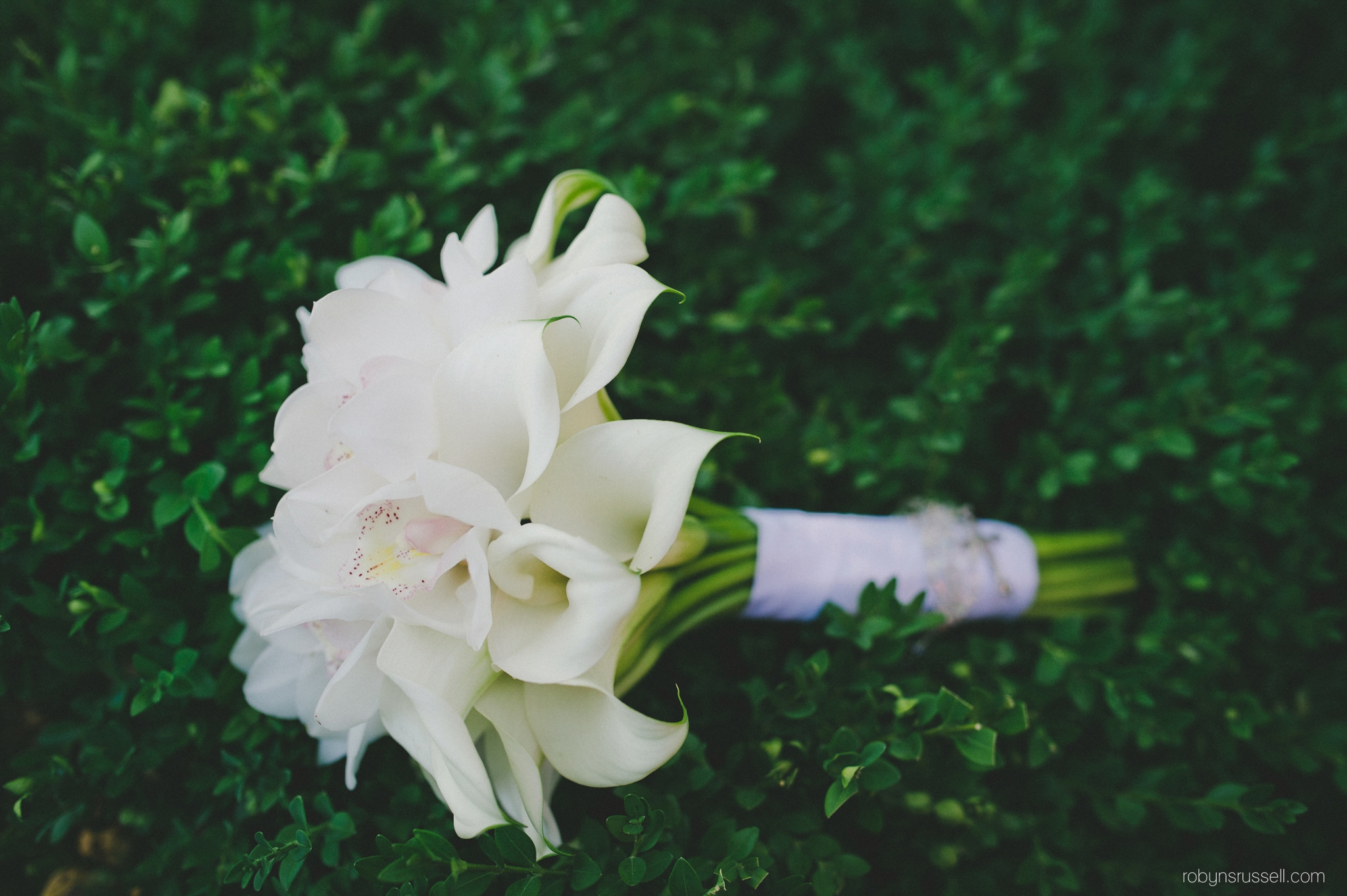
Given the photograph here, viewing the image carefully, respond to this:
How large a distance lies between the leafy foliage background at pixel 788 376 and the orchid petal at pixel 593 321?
0.29m

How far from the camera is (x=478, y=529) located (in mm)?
588

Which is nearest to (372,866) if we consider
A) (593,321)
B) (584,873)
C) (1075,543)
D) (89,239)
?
(584,873)

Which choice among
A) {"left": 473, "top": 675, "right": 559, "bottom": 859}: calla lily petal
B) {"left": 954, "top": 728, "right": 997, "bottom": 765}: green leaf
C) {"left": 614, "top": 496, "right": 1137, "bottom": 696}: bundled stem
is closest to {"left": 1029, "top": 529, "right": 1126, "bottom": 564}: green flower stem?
{"left": 614, "top": 496, "right": 1137, "bottom": 696}: bundled stem

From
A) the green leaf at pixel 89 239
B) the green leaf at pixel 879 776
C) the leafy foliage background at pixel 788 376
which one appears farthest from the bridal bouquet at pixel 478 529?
the green leaf at pixel 89 239

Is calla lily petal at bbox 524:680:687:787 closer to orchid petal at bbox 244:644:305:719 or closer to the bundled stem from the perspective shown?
the bundled stem

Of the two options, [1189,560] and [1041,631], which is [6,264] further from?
[1189,560]

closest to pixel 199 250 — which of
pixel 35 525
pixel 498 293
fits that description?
pixel 35 525

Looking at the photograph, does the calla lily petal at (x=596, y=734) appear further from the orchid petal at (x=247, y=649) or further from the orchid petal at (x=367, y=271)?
the orchid petal at (x=367, y=271)

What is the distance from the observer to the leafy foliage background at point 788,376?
78 cm

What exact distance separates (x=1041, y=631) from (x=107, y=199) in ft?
4.12

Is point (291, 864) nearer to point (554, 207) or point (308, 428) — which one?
point (308, 428)

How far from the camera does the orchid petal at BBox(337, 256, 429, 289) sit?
0.72 meters

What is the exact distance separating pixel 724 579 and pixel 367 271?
17.8 inches

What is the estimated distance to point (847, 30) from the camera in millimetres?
1384
